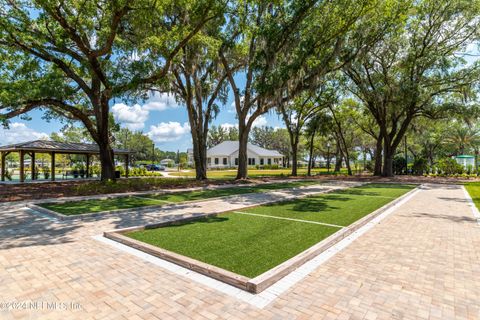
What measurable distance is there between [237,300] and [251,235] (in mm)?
2478

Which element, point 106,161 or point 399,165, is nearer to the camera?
point 106,161

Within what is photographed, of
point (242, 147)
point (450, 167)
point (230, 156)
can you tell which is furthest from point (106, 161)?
point (230, 156)

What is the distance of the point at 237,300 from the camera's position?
3.15 metres

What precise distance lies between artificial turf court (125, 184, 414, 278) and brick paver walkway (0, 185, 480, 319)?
626 millimetres

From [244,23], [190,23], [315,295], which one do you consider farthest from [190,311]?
[244,23]

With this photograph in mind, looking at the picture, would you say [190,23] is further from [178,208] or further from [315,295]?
[315,295]

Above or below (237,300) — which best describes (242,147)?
above

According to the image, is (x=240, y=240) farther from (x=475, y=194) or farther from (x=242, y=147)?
(x=242, y=147)

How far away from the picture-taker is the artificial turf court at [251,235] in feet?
14.0

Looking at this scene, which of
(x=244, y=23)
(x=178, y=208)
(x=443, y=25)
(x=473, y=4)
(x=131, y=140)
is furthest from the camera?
(x=131, y=140)

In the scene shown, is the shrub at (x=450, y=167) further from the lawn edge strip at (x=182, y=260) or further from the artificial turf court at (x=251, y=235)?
the lawn edge strip at (x=182, y=260)

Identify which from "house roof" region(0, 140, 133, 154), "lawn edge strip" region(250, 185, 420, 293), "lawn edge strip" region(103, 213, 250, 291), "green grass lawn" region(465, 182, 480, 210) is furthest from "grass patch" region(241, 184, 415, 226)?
"house roof" region(0, 140, 133, 154)

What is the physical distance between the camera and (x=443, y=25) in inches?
800

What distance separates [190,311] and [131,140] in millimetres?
73352
